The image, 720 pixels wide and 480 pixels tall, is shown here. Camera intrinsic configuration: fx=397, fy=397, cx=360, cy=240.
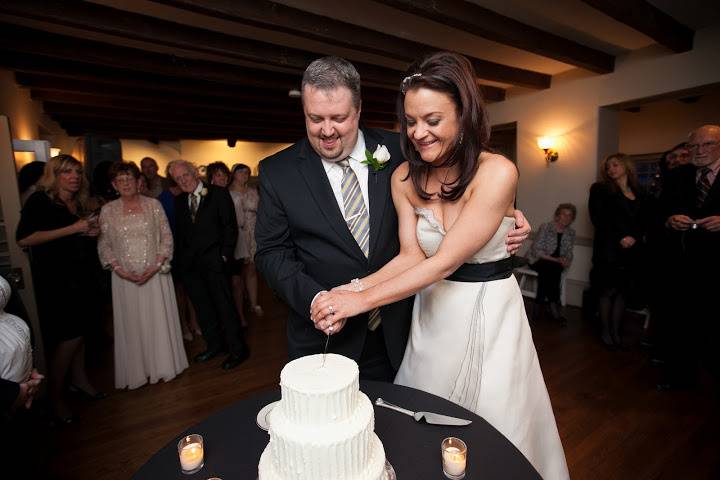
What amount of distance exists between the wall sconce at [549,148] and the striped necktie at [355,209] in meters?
5.43

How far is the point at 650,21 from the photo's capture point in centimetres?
409

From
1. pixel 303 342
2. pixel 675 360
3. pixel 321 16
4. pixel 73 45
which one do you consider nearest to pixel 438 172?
pixel 303 342

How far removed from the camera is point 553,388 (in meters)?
3.50

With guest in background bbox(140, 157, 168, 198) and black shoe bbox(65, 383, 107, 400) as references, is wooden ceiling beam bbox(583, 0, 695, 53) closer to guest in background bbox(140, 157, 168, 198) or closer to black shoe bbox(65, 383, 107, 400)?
black shoe bbox(65, 383, 107, 400)

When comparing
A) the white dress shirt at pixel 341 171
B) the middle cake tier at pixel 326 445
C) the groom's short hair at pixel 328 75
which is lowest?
the middle cake tier at pixel 326 445

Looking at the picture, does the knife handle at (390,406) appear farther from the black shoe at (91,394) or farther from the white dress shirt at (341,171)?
the black shoe at (91,394)

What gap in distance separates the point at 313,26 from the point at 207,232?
89.7 inches

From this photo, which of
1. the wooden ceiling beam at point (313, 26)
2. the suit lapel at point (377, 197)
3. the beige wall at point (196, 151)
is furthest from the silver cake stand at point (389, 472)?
the beige wall at point (196, 151)

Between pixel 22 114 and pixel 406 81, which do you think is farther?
pixel 22 114

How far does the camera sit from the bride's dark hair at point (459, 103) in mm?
1403

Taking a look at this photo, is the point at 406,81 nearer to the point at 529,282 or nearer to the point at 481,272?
the point at 481,272

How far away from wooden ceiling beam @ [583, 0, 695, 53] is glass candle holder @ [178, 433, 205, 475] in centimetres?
407

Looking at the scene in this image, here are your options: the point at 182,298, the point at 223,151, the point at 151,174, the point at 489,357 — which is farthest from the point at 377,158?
the point at 223,151

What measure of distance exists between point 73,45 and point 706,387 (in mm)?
7171
